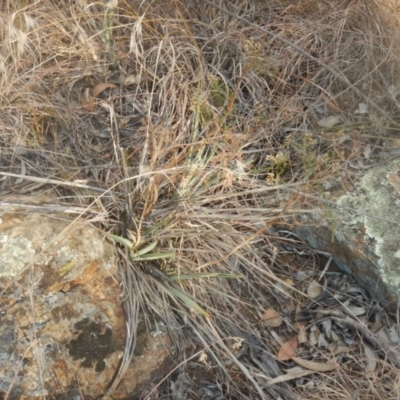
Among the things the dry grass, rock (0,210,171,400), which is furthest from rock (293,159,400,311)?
rock (0,210,171,400)

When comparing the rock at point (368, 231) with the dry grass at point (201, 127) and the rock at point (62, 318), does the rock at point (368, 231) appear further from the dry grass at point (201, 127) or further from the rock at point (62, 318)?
the rock at point (62, 318)

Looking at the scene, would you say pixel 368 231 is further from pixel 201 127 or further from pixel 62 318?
pixel 62 318

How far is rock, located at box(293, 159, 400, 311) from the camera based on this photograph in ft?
7.57

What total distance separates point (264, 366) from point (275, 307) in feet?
0.77

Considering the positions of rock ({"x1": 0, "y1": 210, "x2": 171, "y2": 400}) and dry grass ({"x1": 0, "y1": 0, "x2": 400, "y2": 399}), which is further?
dry grass ({"x1": 0, "y1": 0, "x2": 400, "y2": 399})

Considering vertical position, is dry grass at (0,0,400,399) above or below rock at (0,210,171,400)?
above

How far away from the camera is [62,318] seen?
82.6 inches

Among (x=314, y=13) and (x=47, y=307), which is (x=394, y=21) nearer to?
(x=314, y=13)

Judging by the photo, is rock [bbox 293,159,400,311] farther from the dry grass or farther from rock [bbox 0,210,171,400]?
rock [bbox 0,210,171,400]

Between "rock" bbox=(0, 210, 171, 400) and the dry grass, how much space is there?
0.07 meters

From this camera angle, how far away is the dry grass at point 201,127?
2292 mm

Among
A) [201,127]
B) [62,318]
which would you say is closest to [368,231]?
[201,127]

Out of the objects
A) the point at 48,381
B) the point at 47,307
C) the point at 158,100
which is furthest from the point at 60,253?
the point at 158,100

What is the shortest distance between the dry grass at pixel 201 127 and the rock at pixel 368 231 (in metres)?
0.11
